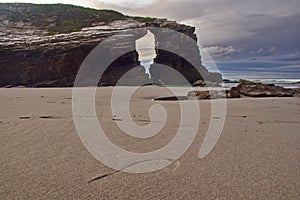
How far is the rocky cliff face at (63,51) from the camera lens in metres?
17.0

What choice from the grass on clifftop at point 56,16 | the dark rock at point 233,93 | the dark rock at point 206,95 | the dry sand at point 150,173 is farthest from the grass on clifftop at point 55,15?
the dry sand at point 150,173

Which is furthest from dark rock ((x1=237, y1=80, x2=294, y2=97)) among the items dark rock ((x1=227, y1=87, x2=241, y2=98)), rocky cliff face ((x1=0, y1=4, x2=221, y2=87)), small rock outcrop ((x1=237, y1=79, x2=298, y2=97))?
rocky cliff face ((x1=0, y1=4, x2=221, y2=87))

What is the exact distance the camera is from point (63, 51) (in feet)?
55.7

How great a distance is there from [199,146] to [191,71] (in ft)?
66.0

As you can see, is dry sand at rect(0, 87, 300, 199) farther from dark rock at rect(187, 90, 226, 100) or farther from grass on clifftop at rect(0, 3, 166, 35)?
grass on clifftop at rect(0, 3, 166, 35)

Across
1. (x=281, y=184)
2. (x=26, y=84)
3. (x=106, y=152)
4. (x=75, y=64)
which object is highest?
(x=75, y=64)

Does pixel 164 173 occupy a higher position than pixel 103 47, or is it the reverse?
pixel 103 47

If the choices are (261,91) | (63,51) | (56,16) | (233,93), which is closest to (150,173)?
(233,93)

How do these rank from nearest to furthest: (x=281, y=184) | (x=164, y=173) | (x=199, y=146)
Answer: (x=281, y=184) < (x=164, y=173) < (x=199, y=146)

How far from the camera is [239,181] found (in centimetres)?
145

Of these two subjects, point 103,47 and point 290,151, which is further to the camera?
point 103,47

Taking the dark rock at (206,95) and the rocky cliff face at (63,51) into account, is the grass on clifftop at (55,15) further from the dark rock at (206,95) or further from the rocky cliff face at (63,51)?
the dark rock at (206,95)

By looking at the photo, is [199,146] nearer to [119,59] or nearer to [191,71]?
[119,59]

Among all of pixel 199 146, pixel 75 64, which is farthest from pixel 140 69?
pixel 199 146
